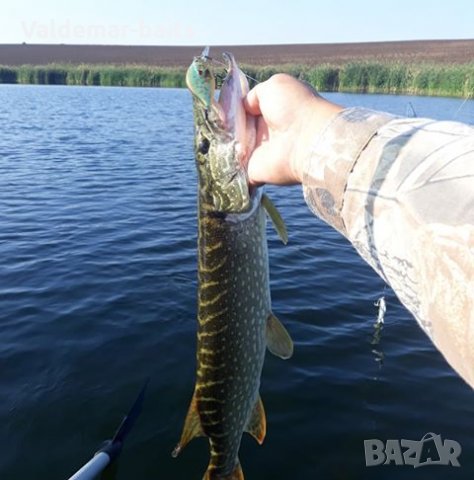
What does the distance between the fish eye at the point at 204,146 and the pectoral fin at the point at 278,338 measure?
104 centimetres

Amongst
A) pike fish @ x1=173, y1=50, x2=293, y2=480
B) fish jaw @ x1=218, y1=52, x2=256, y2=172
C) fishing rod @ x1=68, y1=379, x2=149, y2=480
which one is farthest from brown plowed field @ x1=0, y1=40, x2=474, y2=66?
pike fish @ x1=173, y1=50, x2=293, y2=480

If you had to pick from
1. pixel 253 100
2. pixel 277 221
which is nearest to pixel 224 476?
pixel 277 221

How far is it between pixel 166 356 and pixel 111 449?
1673mm

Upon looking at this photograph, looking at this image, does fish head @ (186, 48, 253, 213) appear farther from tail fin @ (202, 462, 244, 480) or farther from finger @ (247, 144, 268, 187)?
tail fin @ (202, 462, 244, 480)

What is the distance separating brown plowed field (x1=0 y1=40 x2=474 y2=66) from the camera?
226 feet

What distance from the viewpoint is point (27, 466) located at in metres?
4.10

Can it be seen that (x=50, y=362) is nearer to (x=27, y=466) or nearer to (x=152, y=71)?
(x=27, y=466)

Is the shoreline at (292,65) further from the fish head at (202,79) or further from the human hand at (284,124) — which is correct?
the fish head at (202,79)

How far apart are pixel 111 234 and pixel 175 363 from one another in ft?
15.6

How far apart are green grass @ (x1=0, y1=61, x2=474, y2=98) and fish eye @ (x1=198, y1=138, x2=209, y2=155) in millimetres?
26230

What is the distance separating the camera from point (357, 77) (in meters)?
35.9

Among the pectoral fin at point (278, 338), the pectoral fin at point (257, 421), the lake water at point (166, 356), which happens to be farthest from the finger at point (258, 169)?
the lake water at point (166, 356)

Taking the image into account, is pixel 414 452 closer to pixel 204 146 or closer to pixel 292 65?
pixel 204 146

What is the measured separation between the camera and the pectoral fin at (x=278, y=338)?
8.82 feet
